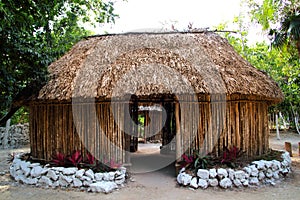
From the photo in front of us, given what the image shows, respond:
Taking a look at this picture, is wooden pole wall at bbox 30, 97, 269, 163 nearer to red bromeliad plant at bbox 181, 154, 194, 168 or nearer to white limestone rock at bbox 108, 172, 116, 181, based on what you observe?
red bromeliad plant at bbox 181, 154, 194, 168

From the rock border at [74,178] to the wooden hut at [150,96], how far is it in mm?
755

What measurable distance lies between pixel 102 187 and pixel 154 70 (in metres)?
3.11

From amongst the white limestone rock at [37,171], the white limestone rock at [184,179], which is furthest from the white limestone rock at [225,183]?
the white limestone rock at [37,171]

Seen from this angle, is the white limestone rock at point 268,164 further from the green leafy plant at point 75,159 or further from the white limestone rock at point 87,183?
the green leafy plant at point 75,159

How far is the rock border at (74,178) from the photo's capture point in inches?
234

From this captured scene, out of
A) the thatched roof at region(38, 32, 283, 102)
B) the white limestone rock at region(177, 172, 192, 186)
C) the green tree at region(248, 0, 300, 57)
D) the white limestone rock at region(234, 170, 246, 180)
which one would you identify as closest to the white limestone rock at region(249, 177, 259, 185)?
the white limestone rock at region(234, 170, 246, 180)

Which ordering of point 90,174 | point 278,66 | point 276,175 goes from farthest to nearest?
point 278,66 → point 276,175 → point 90,174

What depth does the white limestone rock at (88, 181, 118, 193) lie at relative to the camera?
5769mm

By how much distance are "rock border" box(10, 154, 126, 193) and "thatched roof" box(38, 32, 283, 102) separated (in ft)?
5.73

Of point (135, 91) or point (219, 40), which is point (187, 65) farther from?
point (219, 40)

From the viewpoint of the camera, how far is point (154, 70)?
6.86 m

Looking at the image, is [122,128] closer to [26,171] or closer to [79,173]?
[79,173]

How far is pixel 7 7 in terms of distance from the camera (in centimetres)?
469

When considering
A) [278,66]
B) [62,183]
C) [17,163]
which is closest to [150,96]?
[62,183]
